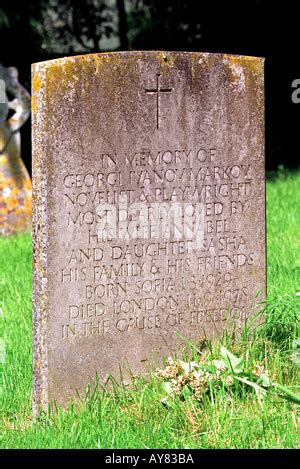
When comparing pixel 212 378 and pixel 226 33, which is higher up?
pixel 226 33

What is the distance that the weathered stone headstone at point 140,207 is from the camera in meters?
4.64

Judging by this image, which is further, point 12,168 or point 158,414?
point 12,168

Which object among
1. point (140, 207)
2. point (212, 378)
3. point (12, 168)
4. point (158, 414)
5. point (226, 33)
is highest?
point (226, 33)

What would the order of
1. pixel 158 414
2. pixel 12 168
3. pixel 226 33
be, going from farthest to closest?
pixel 226 33 → pixel 12 168 → pixel 158 414

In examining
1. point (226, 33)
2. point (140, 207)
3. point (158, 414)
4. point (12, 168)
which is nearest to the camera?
point (158, 414)

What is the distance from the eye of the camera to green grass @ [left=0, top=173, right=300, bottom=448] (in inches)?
166

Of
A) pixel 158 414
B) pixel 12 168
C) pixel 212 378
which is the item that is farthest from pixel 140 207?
pixel 12 168

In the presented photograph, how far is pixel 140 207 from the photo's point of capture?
4.91 metres

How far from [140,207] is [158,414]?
1031 mm

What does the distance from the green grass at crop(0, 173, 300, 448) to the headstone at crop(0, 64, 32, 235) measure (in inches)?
141

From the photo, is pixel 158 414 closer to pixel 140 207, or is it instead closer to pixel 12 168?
pixel 140 207

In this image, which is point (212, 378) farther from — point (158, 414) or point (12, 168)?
point (12, 168)

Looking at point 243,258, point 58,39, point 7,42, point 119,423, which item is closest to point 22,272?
point 243,258

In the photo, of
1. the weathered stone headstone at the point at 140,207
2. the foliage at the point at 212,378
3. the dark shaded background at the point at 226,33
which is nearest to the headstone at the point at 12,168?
the dark shaded background at the point at 226,33
